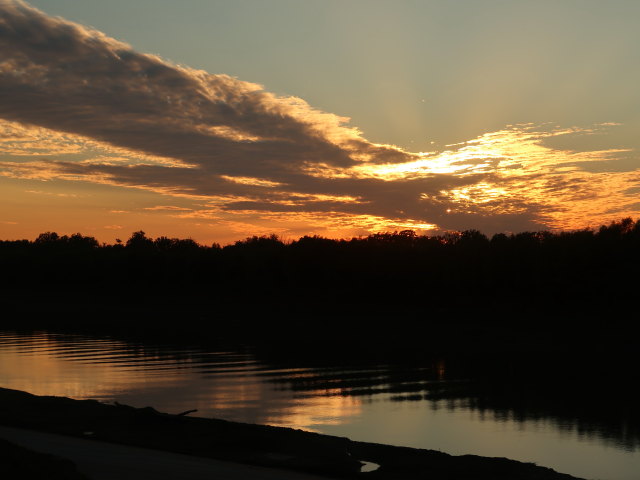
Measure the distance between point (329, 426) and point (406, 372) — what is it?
49.3ft

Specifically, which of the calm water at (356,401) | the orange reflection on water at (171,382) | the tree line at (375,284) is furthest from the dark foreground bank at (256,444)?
the tree line at (375,284)

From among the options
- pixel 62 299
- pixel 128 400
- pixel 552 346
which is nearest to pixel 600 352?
pixel 552 346

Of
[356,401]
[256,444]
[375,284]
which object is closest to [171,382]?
[356,401]

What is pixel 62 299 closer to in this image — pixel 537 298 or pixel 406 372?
pixel 537 298

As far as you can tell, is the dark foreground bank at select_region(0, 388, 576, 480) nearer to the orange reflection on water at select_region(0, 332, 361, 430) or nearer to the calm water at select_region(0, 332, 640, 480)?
the calm water at select_region(0, 332, 640, 480)

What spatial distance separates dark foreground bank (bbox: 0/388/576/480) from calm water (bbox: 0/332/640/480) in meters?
3.31

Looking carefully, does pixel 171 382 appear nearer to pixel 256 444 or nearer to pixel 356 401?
pixel 356 401

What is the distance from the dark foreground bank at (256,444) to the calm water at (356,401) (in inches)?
130

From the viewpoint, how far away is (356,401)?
29.1 metres

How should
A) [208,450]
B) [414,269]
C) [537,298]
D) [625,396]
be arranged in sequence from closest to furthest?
[208,450] → [625,396] → [537,298] → [414,269]

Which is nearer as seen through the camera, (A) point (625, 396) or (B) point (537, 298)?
(A) point (625, 396)

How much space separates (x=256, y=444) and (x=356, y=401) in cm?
1075

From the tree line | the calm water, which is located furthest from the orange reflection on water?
the tree line

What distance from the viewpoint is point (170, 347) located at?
51406 mm
